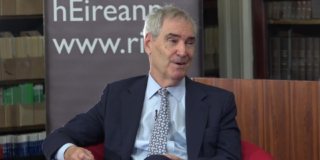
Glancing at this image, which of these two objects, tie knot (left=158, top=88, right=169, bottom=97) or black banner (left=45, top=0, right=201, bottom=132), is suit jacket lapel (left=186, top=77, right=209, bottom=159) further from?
black banner (left=45, top=0, right=201, bottom=132)

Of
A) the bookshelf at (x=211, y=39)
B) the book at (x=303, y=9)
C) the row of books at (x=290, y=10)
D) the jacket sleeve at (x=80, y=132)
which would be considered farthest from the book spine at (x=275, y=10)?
the jacket sleeve at (x=80, y=132)

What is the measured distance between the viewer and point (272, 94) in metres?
2.61

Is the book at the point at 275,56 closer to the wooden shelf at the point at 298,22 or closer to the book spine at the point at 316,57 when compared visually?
the wooden shelf at the point at 298,22

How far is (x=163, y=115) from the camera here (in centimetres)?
217

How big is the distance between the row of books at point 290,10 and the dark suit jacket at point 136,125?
80.8 inches

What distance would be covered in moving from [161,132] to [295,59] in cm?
227

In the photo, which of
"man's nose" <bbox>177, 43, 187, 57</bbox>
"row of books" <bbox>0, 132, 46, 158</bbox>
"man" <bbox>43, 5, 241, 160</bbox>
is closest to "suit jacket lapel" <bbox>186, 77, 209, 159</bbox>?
"man" <bbox>43, 5, 241, 160</bbox>

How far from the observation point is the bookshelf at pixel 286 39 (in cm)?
396

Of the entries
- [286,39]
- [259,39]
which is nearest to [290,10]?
[286,39]

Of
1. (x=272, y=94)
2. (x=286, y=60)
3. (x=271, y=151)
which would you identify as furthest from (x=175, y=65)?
(x=286, y=60)

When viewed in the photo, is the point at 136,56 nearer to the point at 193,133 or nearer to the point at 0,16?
the point at 193,133

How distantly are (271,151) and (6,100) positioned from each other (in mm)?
2811

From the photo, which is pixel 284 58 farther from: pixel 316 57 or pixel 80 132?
pixel 80 132

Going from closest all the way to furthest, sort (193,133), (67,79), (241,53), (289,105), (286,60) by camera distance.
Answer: (193,133)
(289,105)
(67,79)
(286,60)
(241,53)
